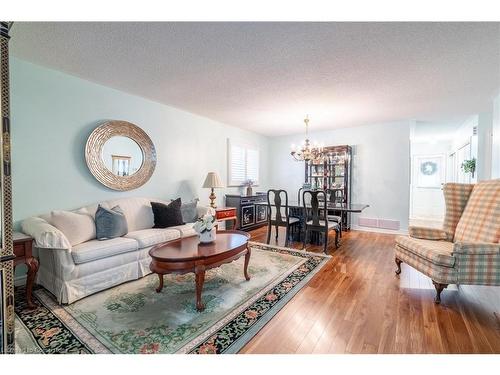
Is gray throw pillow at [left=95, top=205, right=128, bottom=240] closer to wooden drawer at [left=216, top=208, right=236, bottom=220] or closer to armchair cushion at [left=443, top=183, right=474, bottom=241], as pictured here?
wooden drawer at [left=216, top=208, right=236, bottom=220]

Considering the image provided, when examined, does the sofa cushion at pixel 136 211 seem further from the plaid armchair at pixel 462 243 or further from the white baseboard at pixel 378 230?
the white baseboard at pixel 378 230

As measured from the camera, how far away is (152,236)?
293cm

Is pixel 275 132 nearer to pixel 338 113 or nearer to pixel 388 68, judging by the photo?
pixel 338 113

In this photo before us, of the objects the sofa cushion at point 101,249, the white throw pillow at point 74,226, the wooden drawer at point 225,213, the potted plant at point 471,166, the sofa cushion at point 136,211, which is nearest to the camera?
the sofa cushion at point 101,249

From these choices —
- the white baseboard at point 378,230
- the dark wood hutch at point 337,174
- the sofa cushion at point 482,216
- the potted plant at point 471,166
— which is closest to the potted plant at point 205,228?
the sofa cushion at point 482,216

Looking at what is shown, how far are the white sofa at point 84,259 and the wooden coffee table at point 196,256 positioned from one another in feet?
1.68

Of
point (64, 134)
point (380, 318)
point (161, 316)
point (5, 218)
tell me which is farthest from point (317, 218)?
point (64, 134)

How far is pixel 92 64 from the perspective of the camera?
2604 millimetres

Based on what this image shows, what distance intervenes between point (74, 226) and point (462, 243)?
394cm

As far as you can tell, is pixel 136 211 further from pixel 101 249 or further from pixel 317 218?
pixel 317 218

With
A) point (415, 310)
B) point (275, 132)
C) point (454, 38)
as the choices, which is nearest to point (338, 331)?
point (415, 310)

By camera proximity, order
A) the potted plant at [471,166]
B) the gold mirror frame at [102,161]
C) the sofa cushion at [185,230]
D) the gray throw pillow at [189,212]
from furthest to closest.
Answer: the potted plant at [471,166] → the gray throw pillow at [189,212] → the sofa cushion at [185,230] → the gold mirror frame at [102,161]

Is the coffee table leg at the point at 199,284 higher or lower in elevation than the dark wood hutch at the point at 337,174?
lower

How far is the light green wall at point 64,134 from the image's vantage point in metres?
2.55
